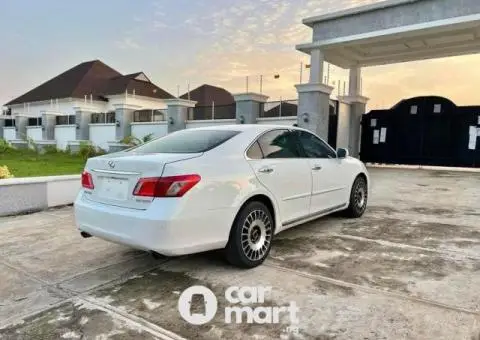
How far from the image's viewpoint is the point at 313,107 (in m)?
12.2

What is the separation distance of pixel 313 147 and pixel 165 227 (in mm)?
2532

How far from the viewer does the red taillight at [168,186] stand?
10.0ft

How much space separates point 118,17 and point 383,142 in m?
12.3

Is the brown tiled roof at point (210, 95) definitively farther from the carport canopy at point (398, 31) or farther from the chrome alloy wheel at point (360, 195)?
the chrome alloy wheel at point (360, 195)

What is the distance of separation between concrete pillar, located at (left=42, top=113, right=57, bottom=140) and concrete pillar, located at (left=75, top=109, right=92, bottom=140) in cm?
293

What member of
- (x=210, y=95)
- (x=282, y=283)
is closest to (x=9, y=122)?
(x=210, y=95)

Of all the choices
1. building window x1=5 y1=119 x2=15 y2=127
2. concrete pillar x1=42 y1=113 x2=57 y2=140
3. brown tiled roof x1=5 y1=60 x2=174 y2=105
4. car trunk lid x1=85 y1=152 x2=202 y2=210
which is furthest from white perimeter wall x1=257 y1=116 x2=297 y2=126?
brown tiled roof x1=5 y1=60 x2=174 y2=105

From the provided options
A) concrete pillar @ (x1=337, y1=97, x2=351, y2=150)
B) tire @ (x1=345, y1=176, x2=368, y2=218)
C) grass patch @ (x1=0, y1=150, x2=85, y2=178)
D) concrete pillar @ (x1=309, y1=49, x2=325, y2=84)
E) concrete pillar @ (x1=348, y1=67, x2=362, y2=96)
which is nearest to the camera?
tire @ (x1=345, y1=176, x2=368, y2=218)

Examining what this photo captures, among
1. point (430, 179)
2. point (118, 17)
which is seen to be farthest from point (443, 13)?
point (118, 17)

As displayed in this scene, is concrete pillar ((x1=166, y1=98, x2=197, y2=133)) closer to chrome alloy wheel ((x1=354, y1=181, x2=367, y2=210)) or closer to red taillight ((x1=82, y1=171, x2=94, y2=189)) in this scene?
chrome alloy wheel ((x1=354, y1=181, x2=367, y2=210))

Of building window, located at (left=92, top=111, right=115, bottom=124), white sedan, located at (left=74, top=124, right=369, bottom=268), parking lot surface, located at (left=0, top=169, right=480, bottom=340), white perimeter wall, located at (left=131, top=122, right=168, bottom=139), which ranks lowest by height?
parking lot surface, located at (left=0, top=169, right=480, bottom=340)

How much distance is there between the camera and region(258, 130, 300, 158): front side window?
4.02 meters

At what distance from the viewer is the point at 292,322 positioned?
2.62m

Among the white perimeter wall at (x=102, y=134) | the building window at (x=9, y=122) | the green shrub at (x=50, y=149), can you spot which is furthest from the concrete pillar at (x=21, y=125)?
the white perimeter wall at (x=102, y=134)
